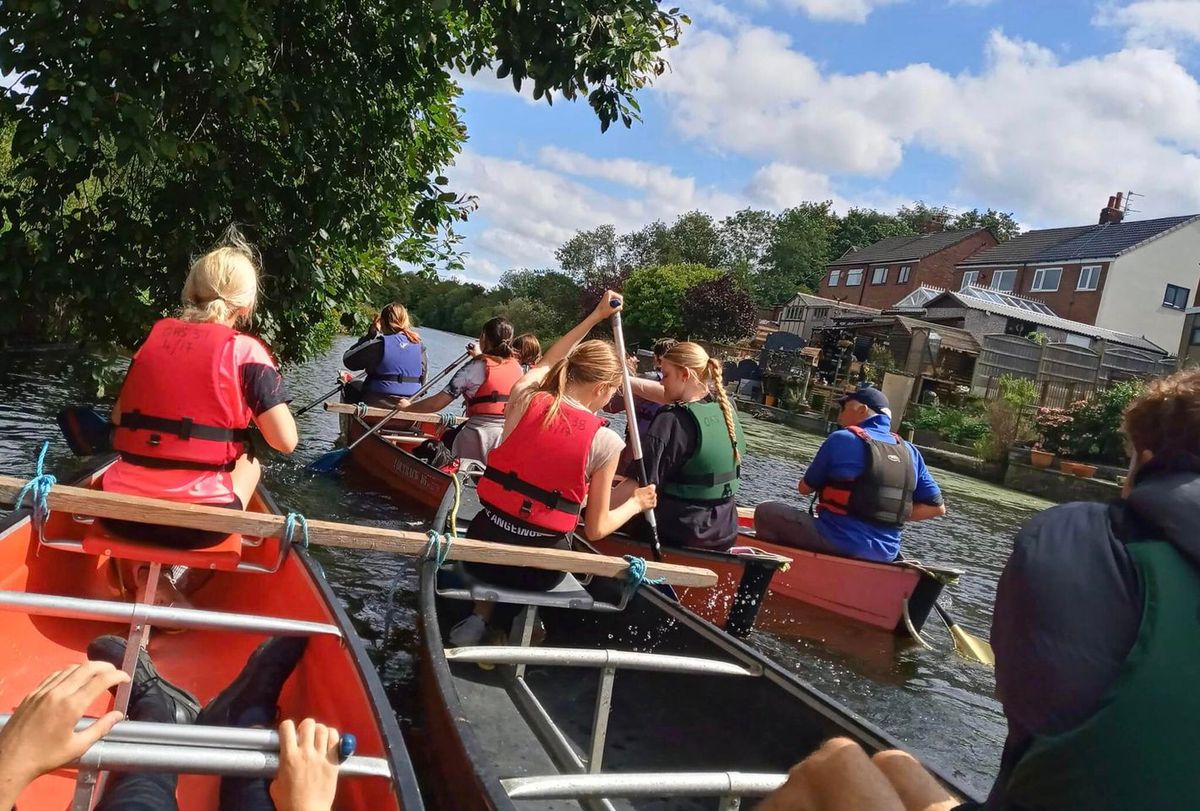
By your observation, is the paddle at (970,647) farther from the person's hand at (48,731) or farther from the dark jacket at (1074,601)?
the person's hand at (48,731)

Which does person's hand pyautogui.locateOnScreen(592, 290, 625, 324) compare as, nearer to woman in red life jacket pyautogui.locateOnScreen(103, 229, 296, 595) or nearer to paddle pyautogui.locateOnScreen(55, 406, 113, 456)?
woman in red life jacket pyautogui.locateOnScreen(103, 229, 296, 595)

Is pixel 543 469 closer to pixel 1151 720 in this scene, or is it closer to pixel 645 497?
pixel 645 497

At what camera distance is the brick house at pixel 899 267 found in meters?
45.1

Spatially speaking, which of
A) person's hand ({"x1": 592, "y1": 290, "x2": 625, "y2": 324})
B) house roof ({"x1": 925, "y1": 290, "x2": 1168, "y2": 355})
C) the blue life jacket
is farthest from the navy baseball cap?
house roof ({"x1": 925, "y1": 290, "x2": 1168, "y2": 355})

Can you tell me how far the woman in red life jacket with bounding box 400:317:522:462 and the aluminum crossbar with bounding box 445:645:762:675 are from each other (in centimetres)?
414

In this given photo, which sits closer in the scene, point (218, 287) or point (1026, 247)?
point (218, 287)

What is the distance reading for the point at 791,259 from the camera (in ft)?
220

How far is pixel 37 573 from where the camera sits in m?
3.47

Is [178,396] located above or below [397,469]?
above

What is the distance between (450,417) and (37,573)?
17.0 ft

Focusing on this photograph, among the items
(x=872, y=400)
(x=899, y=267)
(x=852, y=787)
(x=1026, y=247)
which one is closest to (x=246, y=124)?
(x=872, y=400)

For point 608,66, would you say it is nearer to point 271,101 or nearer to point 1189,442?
point 271,101

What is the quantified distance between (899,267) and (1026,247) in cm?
797

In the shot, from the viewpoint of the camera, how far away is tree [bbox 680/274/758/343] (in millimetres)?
43375
